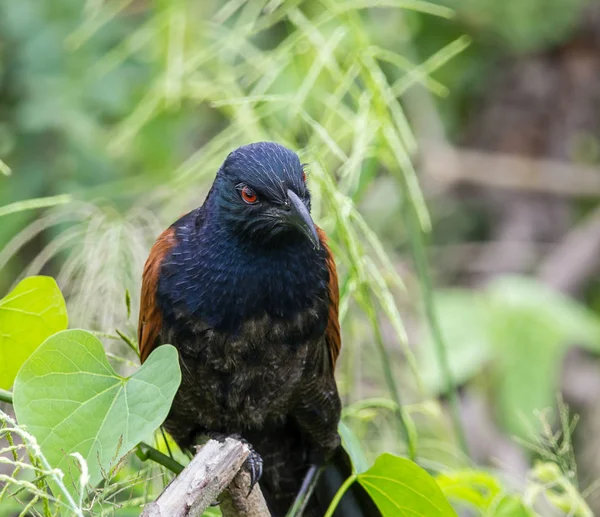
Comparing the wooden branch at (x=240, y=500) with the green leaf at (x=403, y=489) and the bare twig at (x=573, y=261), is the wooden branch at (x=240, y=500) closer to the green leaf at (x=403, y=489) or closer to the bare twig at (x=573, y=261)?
the green leaf at (x=403, y=489)

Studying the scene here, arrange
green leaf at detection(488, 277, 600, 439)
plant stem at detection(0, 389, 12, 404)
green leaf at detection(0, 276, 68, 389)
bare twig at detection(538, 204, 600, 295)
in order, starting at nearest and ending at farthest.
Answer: plant stem at detection(0, 389, 12, 404) → green leaf at detection(0, 276, 68, 389) → green leaf at detection(488, 277, 600, 439) → bare twig at detection(538, 204, 600, 295)

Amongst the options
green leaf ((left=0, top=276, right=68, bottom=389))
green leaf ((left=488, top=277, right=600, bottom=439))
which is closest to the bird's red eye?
green leaf ((left=0, top=276, right=68, bottom=389))

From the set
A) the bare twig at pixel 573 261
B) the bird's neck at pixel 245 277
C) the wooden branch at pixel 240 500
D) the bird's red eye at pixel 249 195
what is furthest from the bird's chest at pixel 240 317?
the bare twig at pixel 573 261

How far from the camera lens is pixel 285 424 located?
2373 mm

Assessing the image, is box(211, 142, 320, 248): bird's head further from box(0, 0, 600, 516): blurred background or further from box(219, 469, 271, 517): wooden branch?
box(219, 469, 271, 517): wooden branch

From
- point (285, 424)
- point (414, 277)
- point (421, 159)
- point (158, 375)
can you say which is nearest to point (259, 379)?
point (285, 424)

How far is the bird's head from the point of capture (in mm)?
1934

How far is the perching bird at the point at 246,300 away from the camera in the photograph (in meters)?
1.99

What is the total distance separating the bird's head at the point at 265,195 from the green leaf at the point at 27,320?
1.51 ft

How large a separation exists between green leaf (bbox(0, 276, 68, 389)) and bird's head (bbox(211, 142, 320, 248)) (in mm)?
461

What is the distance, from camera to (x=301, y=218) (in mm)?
1903

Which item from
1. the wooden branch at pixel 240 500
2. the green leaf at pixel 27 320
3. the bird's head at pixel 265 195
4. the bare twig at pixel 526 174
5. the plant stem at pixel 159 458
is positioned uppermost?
the bird's head at pixel 265 195

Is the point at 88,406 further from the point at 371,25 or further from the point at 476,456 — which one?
the point at 371,25

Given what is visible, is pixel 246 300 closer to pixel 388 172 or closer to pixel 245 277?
pixel 245 277
